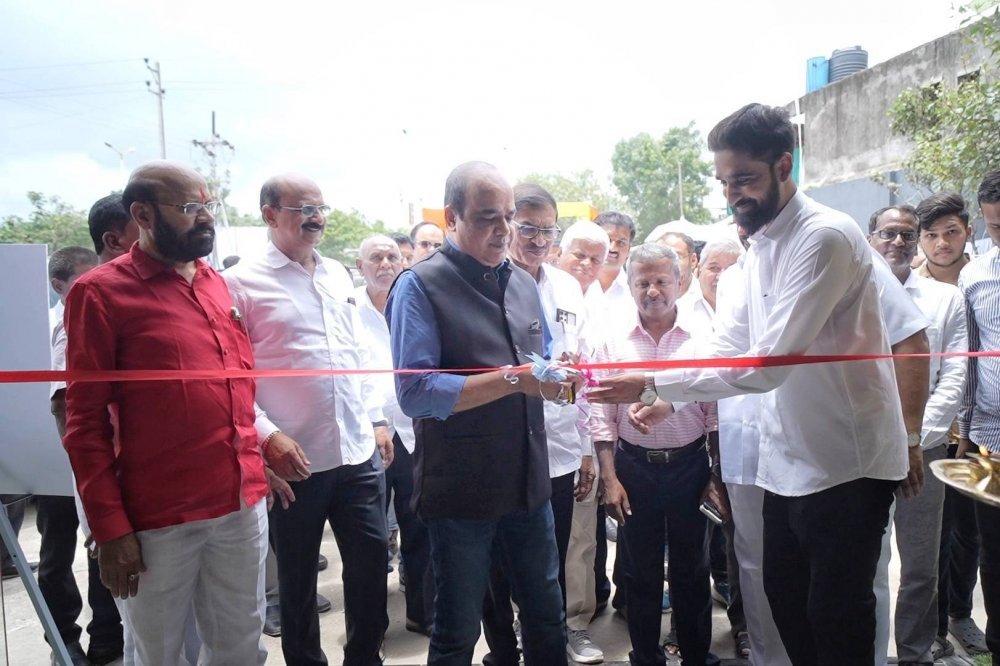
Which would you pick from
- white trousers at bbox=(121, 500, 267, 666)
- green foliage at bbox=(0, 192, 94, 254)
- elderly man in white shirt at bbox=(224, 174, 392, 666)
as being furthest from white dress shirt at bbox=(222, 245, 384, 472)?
green foliage at bbox=(0, 192, 94, 254)

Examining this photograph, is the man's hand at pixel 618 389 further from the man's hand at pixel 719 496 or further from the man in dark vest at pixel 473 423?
the man's hand at pixel 719 496

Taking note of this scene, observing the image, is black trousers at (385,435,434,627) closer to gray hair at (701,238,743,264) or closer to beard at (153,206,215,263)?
beard at (153,206,215,263)

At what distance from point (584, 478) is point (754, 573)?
943 millimetres

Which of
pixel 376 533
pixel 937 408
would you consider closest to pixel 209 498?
pixel 376 533

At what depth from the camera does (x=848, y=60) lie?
22.5 metres

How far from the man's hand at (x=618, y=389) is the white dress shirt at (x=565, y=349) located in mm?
547

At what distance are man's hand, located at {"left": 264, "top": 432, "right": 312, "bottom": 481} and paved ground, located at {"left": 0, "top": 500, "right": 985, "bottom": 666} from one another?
57.6 inches

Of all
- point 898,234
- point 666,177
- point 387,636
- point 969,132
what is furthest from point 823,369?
point 666,177

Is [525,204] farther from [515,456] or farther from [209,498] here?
[209,498]

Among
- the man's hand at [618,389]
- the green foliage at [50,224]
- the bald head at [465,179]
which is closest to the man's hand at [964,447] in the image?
the man's hand at [618,389]

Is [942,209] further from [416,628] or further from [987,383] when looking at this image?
[416,628]

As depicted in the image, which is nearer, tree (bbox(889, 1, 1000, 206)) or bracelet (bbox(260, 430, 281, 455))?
bracelet (bbox(260, 430, 281, 455))

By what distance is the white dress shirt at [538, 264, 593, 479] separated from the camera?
3.27 meters

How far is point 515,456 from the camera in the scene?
2414mm
